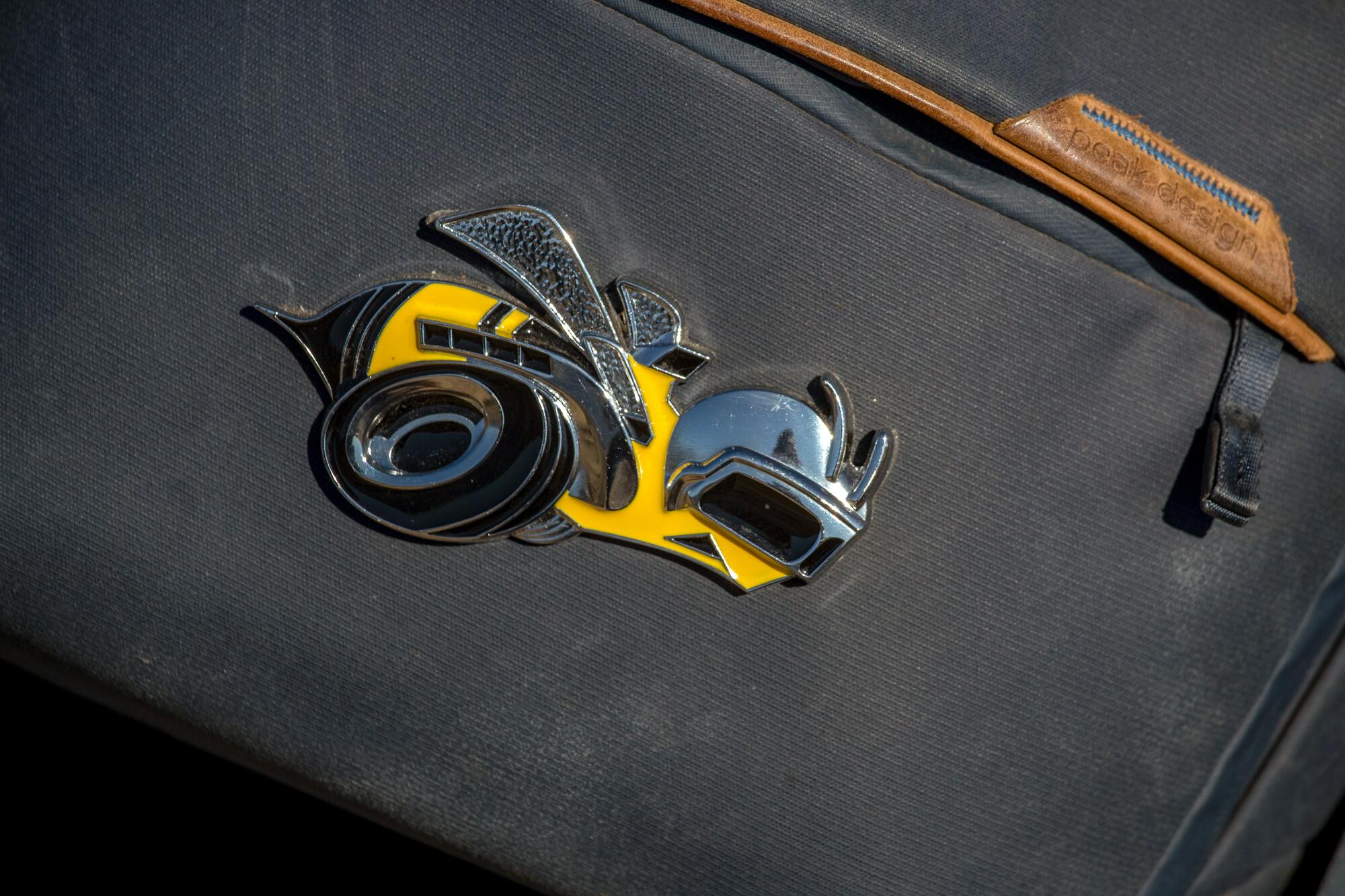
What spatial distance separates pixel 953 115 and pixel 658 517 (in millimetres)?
277

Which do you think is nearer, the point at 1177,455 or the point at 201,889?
the point at 1177,455

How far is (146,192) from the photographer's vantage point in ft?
1.77

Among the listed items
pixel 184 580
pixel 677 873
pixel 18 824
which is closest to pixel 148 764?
pixel 18 824

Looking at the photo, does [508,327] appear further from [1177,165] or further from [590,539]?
[1177,165]

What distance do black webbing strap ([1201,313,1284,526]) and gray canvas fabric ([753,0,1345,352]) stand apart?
36mm

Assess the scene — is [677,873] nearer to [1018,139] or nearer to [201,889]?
[1018,139]

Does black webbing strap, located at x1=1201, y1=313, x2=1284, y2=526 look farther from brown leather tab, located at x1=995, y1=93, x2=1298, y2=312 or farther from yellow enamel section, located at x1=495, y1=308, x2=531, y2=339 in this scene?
yellow enamel section, located at x1=495, y1=308, x2=531, y2=339

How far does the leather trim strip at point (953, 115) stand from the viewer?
1.65ft

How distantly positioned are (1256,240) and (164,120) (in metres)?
0.63

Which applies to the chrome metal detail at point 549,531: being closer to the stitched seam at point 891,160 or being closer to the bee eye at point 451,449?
the bee eye at point 451,449

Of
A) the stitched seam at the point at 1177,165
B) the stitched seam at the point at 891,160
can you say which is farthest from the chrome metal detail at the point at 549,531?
A: the stitched seam at the point at 1177,165

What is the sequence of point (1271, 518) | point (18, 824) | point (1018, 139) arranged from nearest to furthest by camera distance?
point (1018, 139) < point (1271, 518) < point (18, 824)

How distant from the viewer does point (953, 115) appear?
1.67ft

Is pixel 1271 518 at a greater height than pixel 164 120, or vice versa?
pixel 1271 518
